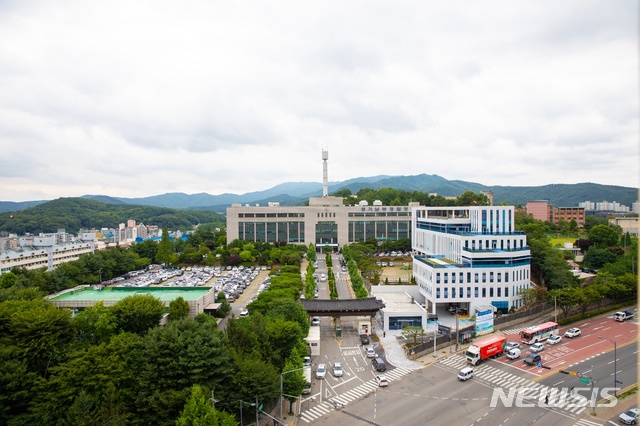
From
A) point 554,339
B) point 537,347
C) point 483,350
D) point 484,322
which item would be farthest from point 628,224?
point 483,350

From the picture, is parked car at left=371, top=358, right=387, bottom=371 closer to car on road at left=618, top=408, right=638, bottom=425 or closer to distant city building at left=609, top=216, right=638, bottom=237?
car on road at left=618, top=408, right=638, bottom=425

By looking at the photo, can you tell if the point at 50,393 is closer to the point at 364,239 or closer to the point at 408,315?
the point at 408,315

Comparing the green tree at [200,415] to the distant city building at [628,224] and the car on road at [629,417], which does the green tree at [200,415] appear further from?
the distant city building at [628,224]

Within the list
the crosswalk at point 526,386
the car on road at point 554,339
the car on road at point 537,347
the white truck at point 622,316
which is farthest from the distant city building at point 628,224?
Result: the crosswalk at point 526,386

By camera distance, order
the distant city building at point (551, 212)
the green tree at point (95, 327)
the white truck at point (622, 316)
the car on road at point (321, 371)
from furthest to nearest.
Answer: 1. the distant city building at point (551, 212)
2. the white truck at point (622, 316)
3. the car on road at point (321, 371)
4. the green tree at point (95, 327)

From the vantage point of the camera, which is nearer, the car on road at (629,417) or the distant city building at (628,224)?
the car on road at (629,417)

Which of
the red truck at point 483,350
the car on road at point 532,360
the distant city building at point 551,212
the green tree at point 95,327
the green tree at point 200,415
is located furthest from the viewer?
the distant city building at point 551,212

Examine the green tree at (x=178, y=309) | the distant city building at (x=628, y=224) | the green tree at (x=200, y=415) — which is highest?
the distant city building at (x=628, y=224)

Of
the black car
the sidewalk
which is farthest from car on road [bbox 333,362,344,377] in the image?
the black car
